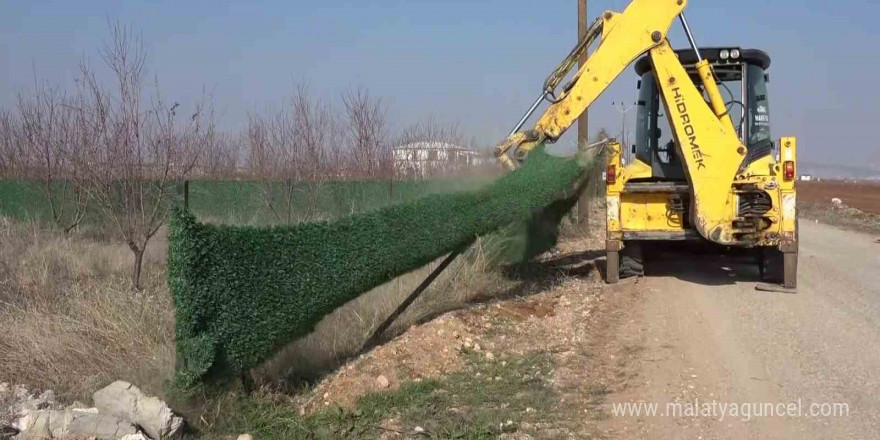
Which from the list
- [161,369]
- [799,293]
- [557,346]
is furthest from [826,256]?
[161,369]

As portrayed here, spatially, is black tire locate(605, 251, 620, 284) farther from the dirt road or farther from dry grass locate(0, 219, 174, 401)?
dry grass locate(0, 219, 174, 401)

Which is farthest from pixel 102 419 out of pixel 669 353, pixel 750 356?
pixel 750 356

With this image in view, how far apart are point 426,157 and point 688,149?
20.7ft

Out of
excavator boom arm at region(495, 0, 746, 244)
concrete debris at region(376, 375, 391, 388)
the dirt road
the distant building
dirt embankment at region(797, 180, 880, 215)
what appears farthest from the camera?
dirt embankment at region(797, 180, 880, 215)

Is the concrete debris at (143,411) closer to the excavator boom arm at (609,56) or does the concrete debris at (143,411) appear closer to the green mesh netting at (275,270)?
the green mesh netting at (275,270)

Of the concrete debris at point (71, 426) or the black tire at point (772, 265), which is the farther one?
the black tire at point (772, 265)

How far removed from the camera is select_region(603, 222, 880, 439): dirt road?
19.0 feet

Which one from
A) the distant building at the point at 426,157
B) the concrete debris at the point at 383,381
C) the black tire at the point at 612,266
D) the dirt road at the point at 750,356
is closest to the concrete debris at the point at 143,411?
the concrete debris at the point at 383,381

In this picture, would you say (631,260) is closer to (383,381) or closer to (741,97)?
(741,97)

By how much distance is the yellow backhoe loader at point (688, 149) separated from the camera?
10.6 meters

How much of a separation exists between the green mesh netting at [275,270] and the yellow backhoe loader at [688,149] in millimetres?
3636
